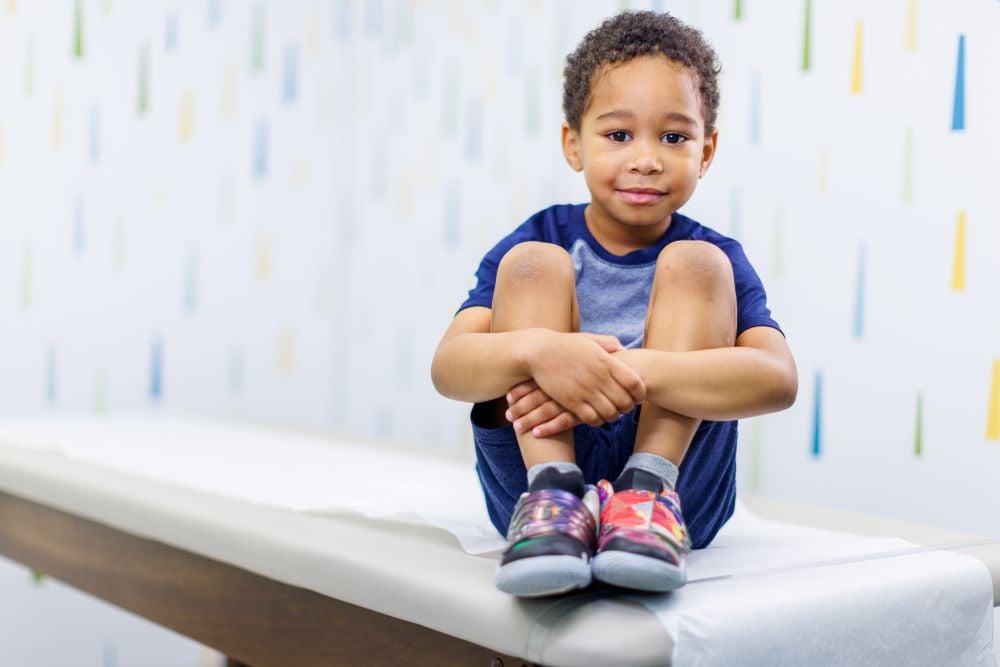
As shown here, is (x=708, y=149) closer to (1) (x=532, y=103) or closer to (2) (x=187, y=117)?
(1) (x=532, y=103)

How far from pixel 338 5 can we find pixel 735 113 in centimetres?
108

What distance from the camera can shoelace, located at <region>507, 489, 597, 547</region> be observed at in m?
0.74

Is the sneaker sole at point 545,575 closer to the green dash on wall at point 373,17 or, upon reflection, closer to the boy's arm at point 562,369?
the boy's arm at point 562,369

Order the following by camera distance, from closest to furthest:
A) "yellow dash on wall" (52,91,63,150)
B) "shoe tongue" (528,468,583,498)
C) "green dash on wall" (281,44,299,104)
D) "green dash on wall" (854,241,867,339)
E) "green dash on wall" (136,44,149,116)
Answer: "shoe tongue" (528,468,583,498)
"green dash on wall" (854,241,867,339)
"yellow dash on wall" (52,91,63,150)
"green dash on wall" (136,44,149,116)
"green dash on wall" (281,44,299,104)

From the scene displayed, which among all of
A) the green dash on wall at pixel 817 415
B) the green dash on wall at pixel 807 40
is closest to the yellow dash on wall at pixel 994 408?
the green dash on wall at pixel 817 415

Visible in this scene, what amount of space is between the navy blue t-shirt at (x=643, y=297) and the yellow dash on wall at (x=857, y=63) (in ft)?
2.19

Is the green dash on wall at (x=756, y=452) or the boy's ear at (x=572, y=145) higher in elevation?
the boy's ear at (x=572, y=145)

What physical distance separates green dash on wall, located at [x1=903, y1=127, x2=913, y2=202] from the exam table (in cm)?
51

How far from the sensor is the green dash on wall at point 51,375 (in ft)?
6.29

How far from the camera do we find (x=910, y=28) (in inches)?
58.6

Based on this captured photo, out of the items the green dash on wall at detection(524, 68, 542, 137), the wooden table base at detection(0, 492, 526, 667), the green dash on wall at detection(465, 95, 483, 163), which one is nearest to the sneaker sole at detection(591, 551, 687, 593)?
the wooden table base at detection(0, 492, 526, 667)

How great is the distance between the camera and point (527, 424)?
853 mm

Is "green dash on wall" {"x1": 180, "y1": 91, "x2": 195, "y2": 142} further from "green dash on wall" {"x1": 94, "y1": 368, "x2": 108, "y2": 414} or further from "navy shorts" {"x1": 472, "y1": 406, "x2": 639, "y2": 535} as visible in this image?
"navy shorts" {"x1": 472, "y1": 406, "x2": 639, "y2": 535}

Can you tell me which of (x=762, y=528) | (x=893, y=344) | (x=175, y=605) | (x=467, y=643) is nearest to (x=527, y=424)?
(x=467, y=643)
